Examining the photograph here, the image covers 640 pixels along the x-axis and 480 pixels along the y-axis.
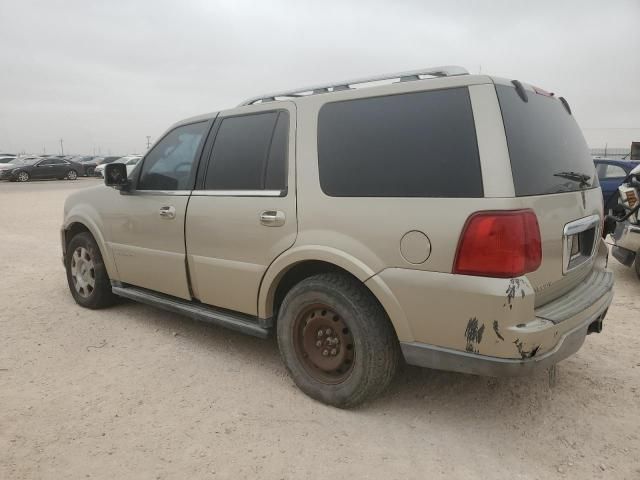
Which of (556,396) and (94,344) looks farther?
(94,344)

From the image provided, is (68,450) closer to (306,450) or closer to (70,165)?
(306,450)

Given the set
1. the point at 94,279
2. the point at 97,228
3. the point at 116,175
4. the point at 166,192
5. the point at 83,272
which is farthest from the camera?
the point at 83,272

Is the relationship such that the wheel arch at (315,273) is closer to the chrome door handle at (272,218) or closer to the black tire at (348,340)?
the black tire at (348,340)

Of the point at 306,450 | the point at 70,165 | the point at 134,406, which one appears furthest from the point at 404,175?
the point at 70,165

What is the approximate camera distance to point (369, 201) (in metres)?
2.59

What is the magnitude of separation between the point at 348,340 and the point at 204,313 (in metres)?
1.28

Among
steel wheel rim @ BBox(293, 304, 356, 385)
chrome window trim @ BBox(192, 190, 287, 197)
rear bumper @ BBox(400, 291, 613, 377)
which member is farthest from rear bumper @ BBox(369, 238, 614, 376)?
chrome window trim @ BBox(192, 190, 287, 197)

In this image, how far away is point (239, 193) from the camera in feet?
10.6

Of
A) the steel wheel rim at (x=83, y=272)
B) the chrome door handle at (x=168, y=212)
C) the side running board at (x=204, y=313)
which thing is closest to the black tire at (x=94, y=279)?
the steel wheel rim at (x=83, y=272)

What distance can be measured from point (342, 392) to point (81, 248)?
325 centimetres

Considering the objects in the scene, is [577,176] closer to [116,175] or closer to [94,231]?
[116,175]

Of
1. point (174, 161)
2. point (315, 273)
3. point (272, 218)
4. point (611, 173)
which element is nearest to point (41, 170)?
point (174, 161)

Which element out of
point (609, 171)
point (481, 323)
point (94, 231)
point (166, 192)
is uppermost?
point (166, 192)

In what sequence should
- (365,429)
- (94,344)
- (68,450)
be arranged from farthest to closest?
(94,344), (365,429), (68,450)
